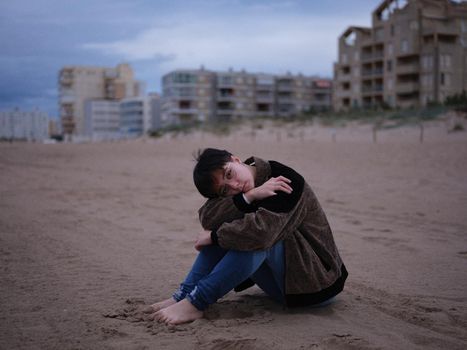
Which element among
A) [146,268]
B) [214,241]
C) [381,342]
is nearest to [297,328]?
[381,342]

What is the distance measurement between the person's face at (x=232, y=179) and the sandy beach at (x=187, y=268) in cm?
73

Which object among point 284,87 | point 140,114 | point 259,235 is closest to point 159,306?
point 259,235

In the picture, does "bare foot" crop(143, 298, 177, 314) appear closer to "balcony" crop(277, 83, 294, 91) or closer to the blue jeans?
the blue jeans

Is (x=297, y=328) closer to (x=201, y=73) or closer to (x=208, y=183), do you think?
(x=208, y=183)

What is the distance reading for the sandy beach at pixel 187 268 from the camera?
2705mm

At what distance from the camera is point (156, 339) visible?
269 centimetres

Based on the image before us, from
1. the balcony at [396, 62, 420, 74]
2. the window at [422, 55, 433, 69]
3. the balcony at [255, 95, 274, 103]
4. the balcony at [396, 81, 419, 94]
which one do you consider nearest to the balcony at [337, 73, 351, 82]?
the balcony at [396, 81, 419, 94]

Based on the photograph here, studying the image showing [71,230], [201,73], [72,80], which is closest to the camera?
[71,230]

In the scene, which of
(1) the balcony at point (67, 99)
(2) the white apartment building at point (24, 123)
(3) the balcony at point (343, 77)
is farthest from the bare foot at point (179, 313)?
(2) the white apartment building at point (24, 123)

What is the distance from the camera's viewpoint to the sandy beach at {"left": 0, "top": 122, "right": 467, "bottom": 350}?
8.87 ft

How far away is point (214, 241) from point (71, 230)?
3.29m

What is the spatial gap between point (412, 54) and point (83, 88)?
8022 centimetres

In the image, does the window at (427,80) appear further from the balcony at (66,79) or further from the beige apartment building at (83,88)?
the balcony at (66,79)

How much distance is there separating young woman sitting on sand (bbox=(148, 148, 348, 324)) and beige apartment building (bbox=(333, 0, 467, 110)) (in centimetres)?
4293
